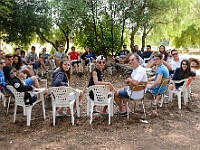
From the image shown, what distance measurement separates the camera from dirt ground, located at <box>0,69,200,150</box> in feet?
11.6

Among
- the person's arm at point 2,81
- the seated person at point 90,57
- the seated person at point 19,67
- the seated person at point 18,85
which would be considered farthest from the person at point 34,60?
the seated person at point 18,85

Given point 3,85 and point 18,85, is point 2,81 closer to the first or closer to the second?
point 3,85

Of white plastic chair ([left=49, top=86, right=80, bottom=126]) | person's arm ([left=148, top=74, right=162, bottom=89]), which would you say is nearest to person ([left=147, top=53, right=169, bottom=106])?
person's arm ([left=148, top=74, right=162, bottom=89])

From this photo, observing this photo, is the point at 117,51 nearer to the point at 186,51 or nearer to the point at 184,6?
the point at 184,6

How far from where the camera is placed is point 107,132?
13.0 ft

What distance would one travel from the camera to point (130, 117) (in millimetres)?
4617

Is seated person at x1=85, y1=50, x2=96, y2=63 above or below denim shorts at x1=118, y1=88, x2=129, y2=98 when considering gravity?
above

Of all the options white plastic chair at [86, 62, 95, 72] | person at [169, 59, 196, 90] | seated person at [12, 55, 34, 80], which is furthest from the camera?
white plastic chair at [86, 62, 95, 72]

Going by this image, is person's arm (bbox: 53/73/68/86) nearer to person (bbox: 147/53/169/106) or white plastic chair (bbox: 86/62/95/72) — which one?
person (bbox: 147/53/169/106)

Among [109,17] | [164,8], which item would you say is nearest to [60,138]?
[109,17]

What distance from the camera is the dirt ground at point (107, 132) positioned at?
353 cm

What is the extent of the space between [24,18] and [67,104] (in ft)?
24.9

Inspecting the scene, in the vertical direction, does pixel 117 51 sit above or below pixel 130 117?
above

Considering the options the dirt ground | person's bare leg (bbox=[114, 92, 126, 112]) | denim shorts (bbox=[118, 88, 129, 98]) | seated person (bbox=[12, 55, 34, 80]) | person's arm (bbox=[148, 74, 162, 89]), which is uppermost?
seated person (bbox=[12, 55, 34, 80])
